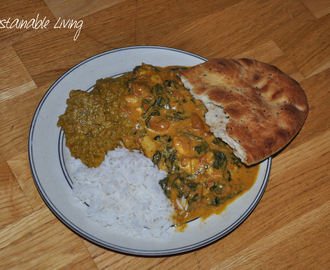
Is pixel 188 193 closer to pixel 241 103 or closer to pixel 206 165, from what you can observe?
pixel 206 165

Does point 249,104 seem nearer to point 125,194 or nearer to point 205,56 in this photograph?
point 205,56

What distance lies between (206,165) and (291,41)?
8.65 feet

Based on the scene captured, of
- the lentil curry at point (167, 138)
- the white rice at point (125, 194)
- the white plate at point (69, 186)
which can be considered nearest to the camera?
the white plate at point (69, 186)

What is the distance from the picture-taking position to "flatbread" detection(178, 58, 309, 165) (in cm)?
353

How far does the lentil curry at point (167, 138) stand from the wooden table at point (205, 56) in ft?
1.86

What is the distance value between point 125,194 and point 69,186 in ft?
2.01

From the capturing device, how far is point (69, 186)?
3.61 m

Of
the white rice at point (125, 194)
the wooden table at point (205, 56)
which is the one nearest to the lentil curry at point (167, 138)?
the white rice at point (125, 194)

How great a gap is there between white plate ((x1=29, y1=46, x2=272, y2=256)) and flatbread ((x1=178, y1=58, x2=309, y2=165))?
1.42ft

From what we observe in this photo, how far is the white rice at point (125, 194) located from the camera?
3.49 m

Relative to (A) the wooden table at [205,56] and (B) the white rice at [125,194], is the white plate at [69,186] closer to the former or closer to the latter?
(B) the white rice at [125,194]

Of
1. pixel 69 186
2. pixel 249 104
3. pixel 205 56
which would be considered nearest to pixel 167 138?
pixel 249 104

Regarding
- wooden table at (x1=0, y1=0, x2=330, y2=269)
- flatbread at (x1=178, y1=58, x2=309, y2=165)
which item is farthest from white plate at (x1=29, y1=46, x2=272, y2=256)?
flatbread at (x1=178, y1=58, x2=309, y2=165)

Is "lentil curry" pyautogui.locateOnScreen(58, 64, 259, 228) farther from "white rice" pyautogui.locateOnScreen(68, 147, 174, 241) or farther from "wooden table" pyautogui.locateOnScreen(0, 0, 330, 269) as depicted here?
"wooden table" pyautogui.locateOnScreen(0, 0, 330, 269)
